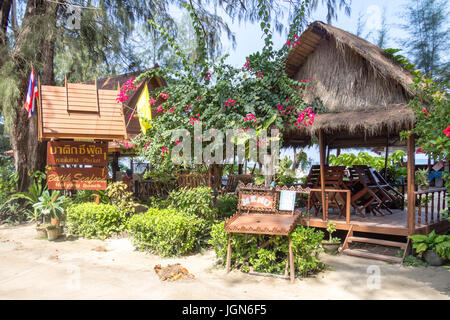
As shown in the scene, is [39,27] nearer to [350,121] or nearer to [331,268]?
[350,121]

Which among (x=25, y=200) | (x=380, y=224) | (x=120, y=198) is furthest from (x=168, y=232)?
(x=25, y=200)

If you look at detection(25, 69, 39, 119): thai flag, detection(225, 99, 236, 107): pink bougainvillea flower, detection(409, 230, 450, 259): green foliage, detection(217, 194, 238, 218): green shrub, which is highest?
detection(25, 69, 39, 119): thai flag

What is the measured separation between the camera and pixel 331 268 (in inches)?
181

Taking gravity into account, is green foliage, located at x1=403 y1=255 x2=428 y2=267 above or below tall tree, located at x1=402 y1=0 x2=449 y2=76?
below

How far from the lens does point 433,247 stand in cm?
471

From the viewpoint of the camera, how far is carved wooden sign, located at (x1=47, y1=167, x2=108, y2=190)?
6930mm

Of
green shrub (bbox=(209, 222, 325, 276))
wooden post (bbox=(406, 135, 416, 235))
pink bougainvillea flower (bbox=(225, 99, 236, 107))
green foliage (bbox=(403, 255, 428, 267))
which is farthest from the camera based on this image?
pink bougainvillea flower (bbox=(225, 99, 236, 107))

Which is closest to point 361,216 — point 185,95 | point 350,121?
point 350,121

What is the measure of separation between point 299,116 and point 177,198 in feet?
8.97

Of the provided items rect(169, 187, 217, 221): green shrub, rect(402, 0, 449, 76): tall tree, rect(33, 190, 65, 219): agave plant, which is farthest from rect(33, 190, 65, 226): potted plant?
rect(402, 0, 449, 76): tall tree

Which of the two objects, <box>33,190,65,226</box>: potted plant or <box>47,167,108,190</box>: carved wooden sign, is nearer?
<box>33,190,65,226</box>: potted plant

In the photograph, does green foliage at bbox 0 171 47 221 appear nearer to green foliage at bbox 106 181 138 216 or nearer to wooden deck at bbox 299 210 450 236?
green foliage at bbox 106 181 138 216

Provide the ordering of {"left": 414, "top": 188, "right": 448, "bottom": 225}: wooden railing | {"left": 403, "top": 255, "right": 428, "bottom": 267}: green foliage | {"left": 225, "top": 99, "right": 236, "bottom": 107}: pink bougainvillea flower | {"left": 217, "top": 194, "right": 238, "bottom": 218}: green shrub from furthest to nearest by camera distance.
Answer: {"left": 217, "top": 194, "right": 238, "bottom": 218}: green shrub, {"left": 225, "top": 99, "right": 236, "bottom": 107}: pink bougainvillea flower, {"left": 414, "top": 188, "right": 448, "bottom": 225}: wooden railing, {"left": 403, "top": 255, "right": 428, "bottom": 267}: green foliage

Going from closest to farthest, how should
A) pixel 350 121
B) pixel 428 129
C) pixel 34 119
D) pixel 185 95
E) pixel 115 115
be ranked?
1. pixel 428 129
2. pixel 350 121
3. pixel 185 95
4. pixel 115 115
5. pixel 34 119
